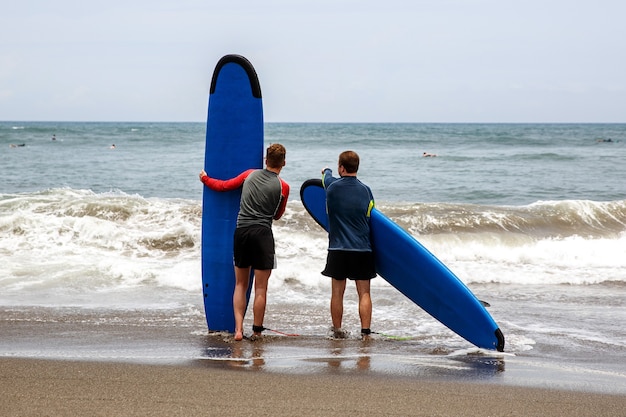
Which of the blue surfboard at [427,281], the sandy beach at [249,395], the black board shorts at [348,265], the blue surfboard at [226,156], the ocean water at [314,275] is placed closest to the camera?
the sandy beach at [249,395]

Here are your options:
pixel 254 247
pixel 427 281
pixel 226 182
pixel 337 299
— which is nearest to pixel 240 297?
pixel 254 247

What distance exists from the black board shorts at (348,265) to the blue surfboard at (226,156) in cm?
84

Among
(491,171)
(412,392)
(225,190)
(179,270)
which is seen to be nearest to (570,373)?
(412,392)

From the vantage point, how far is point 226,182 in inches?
221

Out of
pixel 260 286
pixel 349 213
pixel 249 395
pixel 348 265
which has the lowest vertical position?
pixel 249 395

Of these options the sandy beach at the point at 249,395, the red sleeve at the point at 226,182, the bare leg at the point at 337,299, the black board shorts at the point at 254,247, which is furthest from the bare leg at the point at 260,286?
the sandy beach at the point at 249,395

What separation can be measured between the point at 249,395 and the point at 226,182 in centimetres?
221

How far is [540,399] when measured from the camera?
3.88 meters

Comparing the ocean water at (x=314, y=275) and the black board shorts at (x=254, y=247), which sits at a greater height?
the black board shorts at (x=254, y=247)

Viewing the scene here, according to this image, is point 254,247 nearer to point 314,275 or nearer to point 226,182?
point 226,182

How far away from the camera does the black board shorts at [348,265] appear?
18.0ft

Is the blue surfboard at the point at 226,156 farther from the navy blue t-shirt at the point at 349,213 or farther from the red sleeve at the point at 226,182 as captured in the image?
the navy blue t-shirt at the point at 349,213

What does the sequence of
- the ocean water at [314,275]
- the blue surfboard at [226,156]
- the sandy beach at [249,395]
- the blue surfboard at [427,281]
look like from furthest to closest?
the blue surfboard at [226,156] < the blue surfboard at [427,281] < the ocean water at [314,275] < the sandy beach at [249,395]

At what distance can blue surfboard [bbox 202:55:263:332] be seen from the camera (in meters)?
5.73
